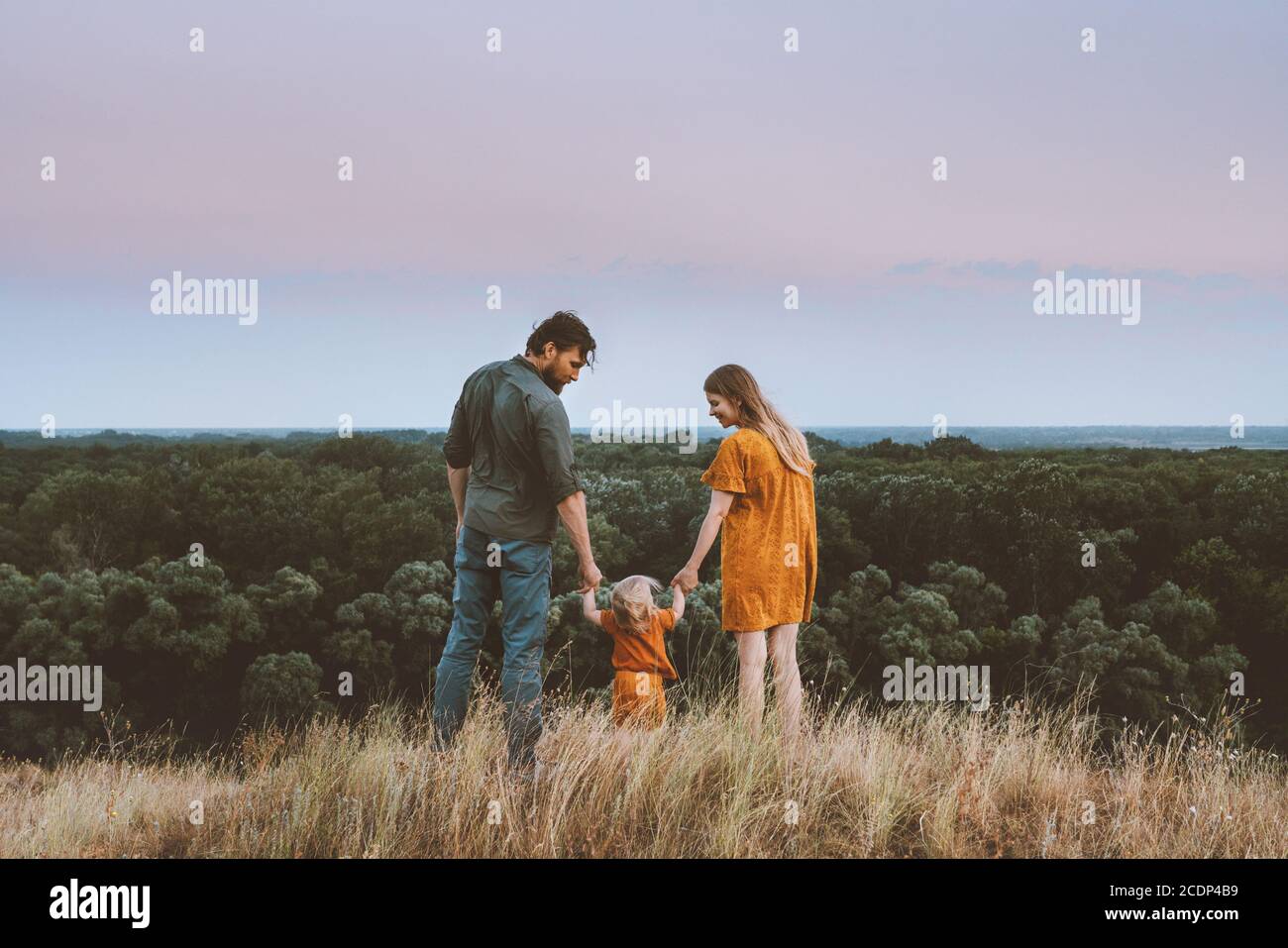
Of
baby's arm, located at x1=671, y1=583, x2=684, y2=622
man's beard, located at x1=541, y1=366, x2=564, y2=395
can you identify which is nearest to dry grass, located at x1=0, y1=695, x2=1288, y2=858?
baby's arm, located at x1=671, y1=583, x2=684, y2=622

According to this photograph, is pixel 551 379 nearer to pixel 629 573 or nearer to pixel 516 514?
pixel 516 514

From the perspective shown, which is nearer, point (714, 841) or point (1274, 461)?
point (714, 841)

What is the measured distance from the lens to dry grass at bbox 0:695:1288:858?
3.55 m

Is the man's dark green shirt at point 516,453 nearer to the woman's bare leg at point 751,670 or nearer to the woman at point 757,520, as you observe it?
the woman at point 757,520

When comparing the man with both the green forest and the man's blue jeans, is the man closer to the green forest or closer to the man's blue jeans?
the man's blue jeans

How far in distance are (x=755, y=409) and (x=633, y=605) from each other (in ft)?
3.49

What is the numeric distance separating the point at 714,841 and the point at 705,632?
1219 cm

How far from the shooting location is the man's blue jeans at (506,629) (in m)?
4.04

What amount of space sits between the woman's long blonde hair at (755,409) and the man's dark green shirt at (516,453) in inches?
31.1

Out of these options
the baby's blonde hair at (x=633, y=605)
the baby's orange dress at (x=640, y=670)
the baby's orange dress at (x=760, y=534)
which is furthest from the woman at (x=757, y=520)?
the baby's orange dress at (x=640, y=670)

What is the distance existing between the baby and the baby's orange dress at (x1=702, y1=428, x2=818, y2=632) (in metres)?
0.30
